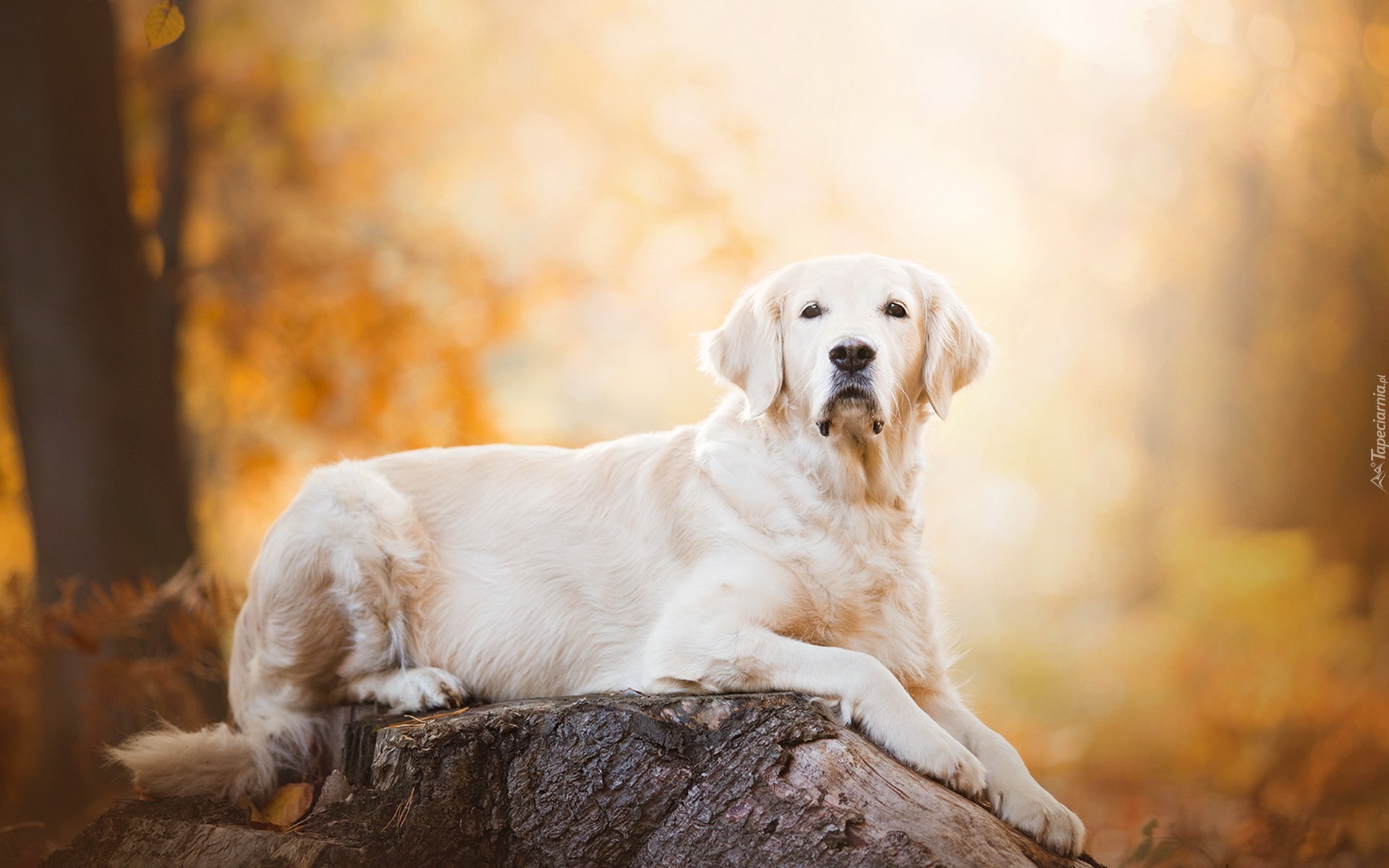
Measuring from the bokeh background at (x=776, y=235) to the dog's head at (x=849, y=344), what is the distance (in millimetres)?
2585

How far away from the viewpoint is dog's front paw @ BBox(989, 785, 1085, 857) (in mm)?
1973

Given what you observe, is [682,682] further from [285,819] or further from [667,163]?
[667,163]

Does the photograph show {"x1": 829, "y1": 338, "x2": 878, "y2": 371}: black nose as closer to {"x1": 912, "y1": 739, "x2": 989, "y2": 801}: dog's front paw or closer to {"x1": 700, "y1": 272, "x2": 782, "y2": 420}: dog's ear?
{"x1": 700, "y1": 272, "x2": 782, "y2": 420}: dog's ear

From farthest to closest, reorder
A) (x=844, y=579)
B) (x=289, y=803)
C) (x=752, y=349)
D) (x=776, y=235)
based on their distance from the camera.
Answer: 1. (x=776, y=235)
2. (x=289, y=803)
3. (x=752, y=349)
4. (x=844, y=579)

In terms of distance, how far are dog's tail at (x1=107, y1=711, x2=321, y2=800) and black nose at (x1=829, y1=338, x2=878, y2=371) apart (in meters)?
1.83

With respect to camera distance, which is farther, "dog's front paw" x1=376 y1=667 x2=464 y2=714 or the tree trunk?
the tree trunk

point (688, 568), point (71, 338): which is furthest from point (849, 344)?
point (71, 338)

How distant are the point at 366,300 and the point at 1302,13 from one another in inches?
205

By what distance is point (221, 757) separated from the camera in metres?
2.42

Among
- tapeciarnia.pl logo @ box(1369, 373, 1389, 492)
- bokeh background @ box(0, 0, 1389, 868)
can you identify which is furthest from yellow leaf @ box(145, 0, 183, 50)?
tapeciarnia.pl logo @ box(1369, 373, 1389, 492)

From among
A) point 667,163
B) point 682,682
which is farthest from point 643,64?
point 682,682

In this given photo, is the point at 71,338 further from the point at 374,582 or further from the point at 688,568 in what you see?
the point at 688,568

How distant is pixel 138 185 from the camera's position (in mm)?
4973

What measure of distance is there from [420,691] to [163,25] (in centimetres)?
177
